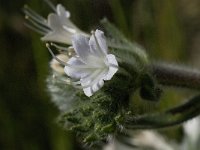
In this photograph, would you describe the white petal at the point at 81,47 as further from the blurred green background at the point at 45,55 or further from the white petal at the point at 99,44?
the blurred green background at the point at 45,55

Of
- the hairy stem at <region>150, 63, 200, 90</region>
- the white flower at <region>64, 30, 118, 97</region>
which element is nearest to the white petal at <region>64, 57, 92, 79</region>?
the white flower at <region>64, 30, 118, 97</region>

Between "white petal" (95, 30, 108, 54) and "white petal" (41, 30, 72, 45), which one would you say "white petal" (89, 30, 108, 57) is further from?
"white petal" (41, 30, 72, 45)

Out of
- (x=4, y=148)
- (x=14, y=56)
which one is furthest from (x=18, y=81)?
(x=4, y=148)

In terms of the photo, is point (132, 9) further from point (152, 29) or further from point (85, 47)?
point (85, 47)

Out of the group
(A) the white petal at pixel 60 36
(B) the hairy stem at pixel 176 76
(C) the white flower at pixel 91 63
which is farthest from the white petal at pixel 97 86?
(A) the white petal at pixel 60 36

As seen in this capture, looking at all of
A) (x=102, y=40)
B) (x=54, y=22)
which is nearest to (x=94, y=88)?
(x=102, y=40)
